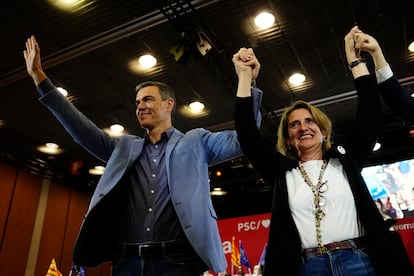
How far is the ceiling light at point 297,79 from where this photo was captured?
568 cm

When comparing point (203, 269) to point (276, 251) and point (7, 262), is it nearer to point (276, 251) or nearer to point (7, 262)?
point (276, 251)

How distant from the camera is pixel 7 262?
7879 millimetres

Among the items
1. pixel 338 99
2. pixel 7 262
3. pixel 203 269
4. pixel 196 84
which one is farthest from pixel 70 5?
pixel 7 262

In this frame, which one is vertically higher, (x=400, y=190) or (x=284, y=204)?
(x=400, y=190)

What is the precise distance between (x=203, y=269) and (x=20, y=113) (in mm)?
6092

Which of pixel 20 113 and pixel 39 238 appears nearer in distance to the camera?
pixel 20 113

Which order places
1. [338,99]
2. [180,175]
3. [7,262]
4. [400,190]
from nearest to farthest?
1. [180,175]
2. [338,99]
3. [400,190]
4. [7,262]

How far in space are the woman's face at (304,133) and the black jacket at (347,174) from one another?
89 mm

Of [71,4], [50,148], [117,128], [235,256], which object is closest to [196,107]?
[117,128]

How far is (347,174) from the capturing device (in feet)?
4.79

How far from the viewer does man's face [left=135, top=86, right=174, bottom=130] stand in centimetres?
190

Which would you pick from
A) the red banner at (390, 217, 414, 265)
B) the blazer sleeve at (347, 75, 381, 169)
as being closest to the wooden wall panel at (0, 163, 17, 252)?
the red banner at (390, 217, 414, 265)

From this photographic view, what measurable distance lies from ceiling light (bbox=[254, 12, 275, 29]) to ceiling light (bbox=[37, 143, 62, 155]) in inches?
205

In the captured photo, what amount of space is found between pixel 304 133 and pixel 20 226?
8298 millimetres
